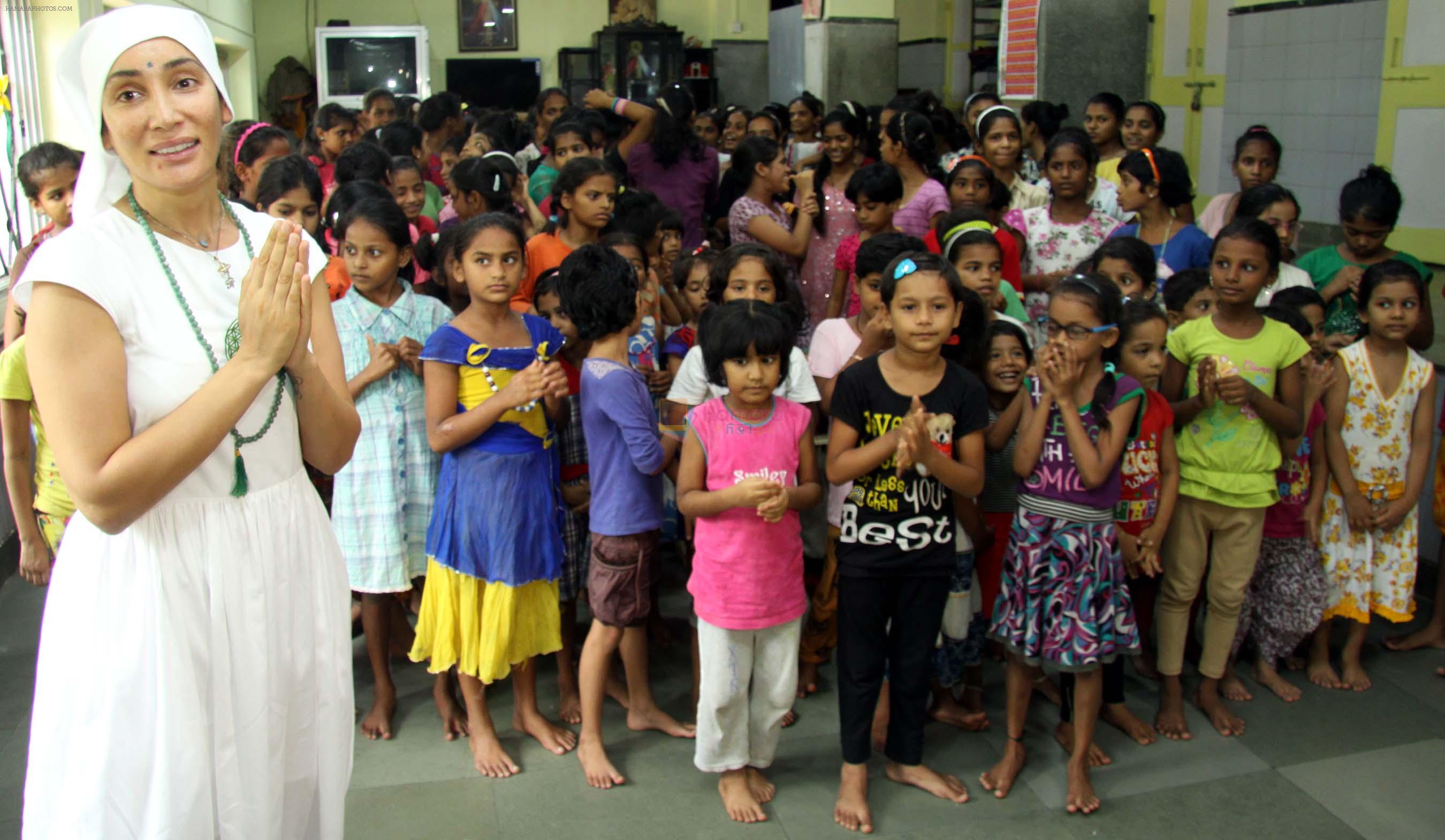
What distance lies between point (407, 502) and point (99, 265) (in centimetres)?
168

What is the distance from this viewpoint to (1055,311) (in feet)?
8.98

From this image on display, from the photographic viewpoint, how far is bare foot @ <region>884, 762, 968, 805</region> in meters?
2.73

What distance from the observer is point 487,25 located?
1490 centimetres

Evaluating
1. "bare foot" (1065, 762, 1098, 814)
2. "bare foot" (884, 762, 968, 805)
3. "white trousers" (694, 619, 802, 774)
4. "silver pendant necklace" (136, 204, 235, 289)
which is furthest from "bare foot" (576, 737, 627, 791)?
"silver pendant necklace" (136, 204, 235, 289)

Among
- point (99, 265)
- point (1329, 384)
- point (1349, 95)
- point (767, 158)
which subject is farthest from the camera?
point (1349, 95)

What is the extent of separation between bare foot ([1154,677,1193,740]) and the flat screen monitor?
42.3 ft

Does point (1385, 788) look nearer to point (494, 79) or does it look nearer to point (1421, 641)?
point (1421, 641)

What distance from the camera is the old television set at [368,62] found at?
13.6 m

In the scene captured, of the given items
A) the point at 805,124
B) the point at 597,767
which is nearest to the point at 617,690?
the point at 597,767

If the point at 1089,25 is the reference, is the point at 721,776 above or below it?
below

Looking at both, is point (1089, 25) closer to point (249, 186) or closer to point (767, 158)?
point (767, 158)

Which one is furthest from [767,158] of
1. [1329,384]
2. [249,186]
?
[1329,384]

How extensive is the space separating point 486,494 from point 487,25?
13.4 m

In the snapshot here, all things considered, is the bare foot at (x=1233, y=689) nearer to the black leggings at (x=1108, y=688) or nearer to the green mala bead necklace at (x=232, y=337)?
the black leggings at (x=1108, y=688)
